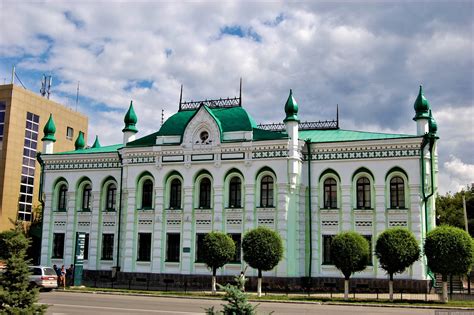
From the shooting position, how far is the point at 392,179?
3259 centimetres

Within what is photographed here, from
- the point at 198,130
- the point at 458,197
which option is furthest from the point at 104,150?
the point at 458,197

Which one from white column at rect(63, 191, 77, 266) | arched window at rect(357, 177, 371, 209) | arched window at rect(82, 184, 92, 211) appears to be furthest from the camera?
arched window at rect(82, 184, 92, 211)

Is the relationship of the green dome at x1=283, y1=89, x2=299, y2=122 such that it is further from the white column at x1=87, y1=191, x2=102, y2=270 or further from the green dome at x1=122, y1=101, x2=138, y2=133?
the white column at x1=87, y1=191, x2=102, y2=270

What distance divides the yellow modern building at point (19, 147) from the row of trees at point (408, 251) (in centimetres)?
3632

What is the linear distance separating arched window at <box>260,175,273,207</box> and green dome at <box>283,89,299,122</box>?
3.93 metres

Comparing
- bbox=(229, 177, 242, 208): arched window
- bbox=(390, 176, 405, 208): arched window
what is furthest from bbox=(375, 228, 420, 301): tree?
bbox=(229, 177, 242, 208): arched window

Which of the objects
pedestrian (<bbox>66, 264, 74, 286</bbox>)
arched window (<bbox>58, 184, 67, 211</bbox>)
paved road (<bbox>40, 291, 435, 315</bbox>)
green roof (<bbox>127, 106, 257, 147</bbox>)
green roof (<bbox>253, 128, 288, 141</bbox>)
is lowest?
paved road (<bbox>40, 291, 435, 315</bbox>)

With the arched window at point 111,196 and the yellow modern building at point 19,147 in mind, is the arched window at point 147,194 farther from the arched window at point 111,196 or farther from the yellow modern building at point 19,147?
the yellow modern building at point 19,147

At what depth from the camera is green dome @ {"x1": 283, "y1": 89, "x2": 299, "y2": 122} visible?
109ft

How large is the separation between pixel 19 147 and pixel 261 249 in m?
34.0

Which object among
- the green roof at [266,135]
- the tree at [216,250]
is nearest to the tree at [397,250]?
the tree at [216,250]

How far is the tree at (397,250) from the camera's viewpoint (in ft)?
86.9

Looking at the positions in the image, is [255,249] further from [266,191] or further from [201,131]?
[201,131]

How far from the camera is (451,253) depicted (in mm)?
25734
